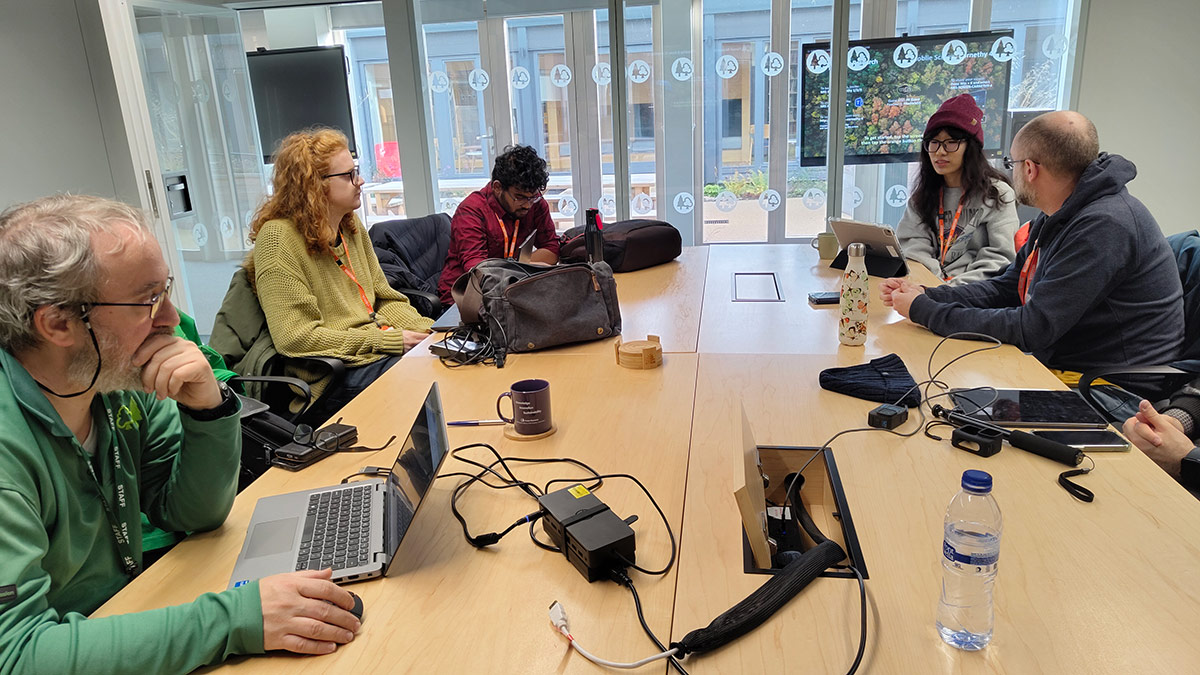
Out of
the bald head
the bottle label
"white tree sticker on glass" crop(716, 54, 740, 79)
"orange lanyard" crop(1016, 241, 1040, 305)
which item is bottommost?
the bottle label

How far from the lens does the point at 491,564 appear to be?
123cm

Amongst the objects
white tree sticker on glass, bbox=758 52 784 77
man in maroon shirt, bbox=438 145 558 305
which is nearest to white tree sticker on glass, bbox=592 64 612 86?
white tree sticker on glass, bbox=758 52 784 77

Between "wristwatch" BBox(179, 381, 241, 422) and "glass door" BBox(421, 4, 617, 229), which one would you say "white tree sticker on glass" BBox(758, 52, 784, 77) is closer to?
"glass door" BBox(421, 4, 617, 229)

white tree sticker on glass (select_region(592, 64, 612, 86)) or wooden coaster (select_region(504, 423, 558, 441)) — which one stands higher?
white tree sticker on glass (select_region(592, 64, 612, 86))

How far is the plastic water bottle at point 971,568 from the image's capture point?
0.99 meters

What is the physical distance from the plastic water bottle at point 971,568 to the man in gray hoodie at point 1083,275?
1.28 meters

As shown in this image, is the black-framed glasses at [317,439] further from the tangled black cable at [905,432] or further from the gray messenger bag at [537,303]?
the tangled black cable at [905,432]

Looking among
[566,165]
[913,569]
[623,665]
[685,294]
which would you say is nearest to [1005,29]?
[566,165]

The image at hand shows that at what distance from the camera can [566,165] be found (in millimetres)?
5379

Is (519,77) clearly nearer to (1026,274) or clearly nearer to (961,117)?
(961,117)

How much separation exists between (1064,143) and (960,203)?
1191 mm

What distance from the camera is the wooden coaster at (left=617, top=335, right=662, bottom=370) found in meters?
2.09

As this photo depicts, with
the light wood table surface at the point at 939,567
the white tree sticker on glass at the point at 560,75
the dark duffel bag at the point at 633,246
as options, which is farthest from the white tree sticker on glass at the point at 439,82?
the light wood table surface at the point at 939,567

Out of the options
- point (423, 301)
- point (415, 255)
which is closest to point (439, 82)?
point (415, 255)
